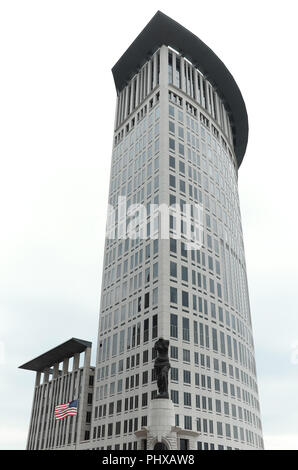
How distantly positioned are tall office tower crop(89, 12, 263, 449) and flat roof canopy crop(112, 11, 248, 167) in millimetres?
254

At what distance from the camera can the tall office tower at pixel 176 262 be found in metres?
64.8

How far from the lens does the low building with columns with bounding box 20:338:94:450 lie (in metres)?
81.4

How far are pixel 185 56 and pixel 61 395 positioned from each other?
82.5 metres

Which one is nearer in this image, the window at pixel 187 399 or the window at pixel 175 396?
the window at pixel 175 396

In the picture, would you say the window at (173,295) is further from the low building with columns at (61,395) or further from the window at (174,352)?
the low building with columns at (61,395)

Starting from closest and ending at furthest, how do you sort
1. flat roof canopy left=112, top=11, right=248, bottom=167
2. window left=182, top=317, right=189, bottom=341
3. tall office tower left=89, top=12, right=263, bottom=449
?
tall office tower left=89, top=12, right=263, bottom=449 → window left=182, top=317, right=189, bottom=341 → flat roof canopy left=112, top=11, right=248, bottom=167

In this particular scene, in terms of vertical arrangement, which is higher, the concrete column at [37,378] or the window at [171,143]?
the window at [171,143]

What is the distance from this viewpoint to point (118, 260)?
8394cm

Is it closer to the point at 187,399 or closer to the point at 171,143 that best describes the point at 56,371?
the point at 187,399

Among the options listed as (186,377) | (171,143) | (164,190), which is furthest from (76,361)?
(171,143)

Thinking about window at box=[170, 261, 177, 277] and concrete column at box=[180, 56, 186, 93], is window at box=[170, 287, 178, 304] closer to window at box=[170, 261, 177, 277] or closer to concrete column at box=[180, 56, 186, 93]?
window at box=[170, 261, 177, 277]

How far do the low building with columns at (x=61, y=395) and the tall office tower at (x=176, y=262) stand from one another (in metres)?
8.18

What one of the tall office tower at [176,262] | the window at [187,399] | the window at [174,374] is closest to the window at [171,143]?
the tall office tower at [176,262]

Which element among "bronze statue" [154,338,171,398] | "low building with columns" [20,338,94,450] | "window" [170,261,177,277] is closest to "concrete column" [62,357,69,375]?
"low building with columns" [20,338,94,450]
